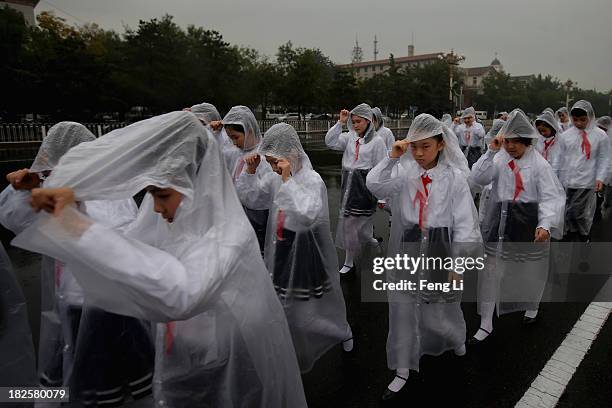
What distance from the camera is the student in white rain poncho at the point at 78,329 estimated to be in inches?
73.2

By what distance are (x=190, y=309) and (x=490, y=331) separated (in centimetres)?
323

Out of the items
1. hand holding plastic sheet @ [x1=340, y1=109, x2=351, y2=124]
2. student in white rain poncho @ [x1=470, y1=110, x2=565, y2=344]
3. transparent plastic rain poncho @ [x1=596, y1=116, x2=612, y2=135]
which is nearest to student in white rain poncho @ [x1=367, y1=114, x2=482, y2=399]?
student in white rain poncho @ [x1=470, y1=110, x2=565, y2=344]

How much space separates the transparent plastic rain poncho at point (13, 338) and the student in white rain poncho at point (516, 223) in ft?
10.8

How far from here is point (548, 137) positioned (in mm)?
5930

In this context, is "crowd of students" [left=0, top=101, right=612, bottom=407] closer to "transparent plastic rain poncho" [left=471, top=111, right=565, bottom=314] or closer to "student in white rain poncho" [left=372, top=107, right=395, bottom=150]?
"transparent plastic rain poncho" [left=471, top=111, right=565, bottom=314]

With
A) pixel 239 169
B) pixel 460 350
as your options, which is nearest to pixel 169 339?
pixel 460 350

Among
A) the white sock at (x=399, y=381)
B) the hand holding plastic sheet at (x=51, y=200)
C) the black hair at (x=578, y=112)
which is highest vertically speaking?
the black hair at (x=578, y=112)

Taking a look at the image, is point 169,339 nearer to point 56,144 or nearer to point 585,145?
point 56,144

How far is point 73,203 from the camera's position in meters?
1.41

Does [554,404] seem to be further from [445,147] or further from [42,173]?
[42,173]

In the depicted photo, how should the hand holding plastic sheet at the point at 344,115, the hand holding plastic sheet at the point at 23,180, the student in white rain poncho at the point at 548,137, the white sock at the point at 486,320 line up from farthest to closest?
the hand holding plastic sheet at the point at 344,115, the student in white rain poncho at the point at 548,137, the white sock at the point at 486,320, the hand holding plastic sheet at the point at 23,180

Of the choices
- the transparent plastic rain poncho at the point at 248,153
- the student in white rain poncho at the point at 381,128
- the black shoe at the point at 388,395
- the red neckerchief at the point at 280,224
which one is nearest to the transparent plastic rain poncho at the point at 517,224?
the black shoe at the point at 388,395

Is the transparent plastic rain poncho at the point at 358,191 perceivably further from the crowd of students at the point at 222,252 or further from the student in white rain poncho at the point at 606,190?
the student in white rain poncho at the point at 606,190

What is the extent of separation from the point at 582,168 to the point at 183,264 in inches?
230
